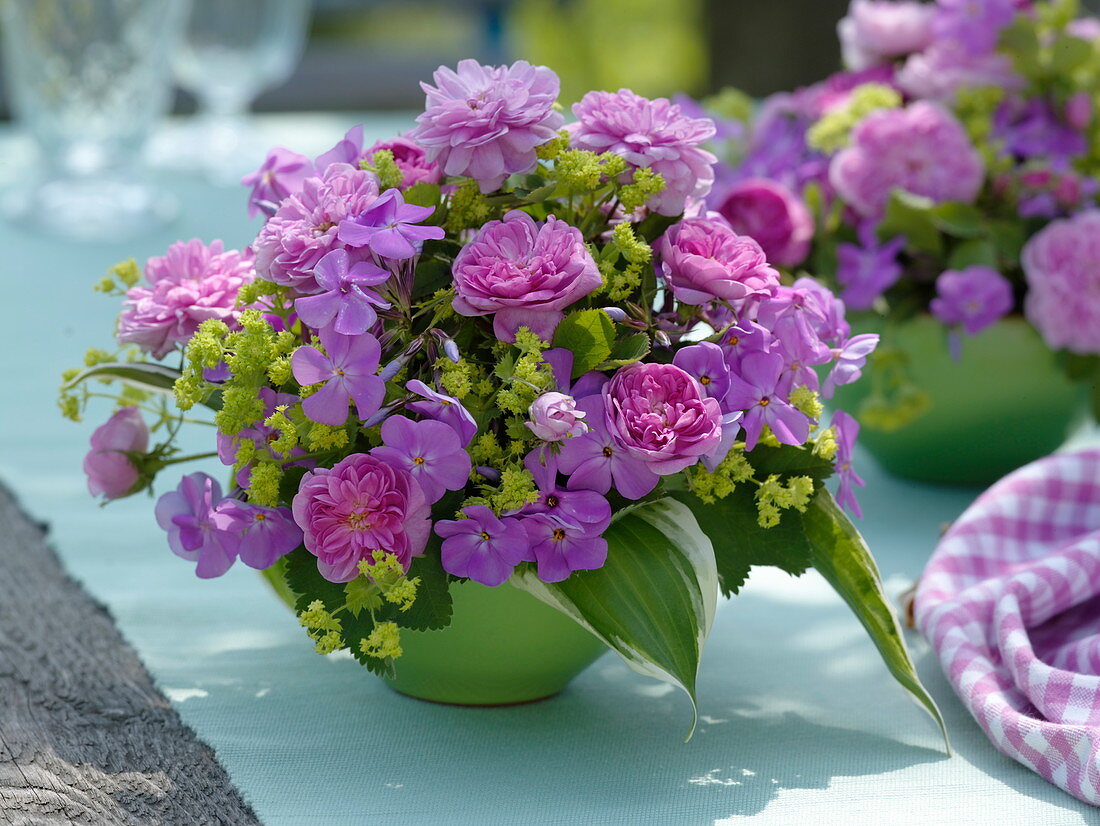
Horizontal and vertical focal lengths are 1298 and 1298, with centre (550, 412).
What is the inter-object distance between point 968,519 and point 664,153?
38 centimetres

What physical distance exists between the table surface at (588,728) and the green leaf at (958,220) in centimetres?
25

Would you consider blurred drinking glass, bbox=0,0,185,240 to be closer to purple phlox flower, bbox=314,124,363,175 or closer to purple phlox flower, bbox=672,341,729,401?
purple phlox flower, bbox=314,124,363,175

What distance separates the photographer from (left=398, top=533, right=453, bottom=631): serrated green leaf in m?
0.59

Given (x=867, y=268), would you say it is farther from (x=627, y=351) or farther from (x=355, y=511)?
(x=355, y=511)

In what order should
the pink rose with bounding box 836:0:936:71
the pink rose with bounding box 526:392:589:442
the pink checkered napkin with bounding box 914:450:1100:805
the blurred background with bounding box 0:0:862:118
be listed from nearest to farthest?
the pink rose with bounding box 526:392:589:442, the pink checkered napkin with bounding box 914:450:1100:805, the pink rose with bounding box 836:0:936:71, the blurred background with bounding box 0:0:862:118

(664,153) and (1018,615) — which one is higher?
(664,153)

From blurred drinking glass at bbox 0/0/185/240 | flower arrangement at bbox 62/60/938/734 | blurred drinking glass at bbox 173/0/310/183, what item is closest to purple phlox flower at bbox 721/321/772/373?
flower arrangement at bbox 62/60/938/734

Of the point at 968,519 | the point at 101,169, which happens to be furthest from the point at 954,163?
the point at 101,169

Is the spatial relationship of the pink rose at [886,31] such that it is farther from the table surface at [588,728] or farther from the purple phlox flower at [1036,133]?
the table surface at [588,728]

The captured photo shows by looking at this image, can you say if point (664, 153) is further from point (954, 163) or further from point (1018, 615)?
point (954, 163)

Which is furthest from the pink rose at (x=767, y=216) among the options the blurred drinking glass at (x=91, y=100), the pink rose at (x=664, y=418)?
the blurred drinking glass at (x=91, y=100)

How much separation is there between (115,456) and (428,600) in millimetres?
201

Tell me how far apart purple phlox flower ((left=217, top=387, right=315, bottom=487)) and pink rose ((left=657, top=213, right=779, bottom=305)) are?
19cm

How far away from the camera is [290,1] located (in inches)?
73.4
